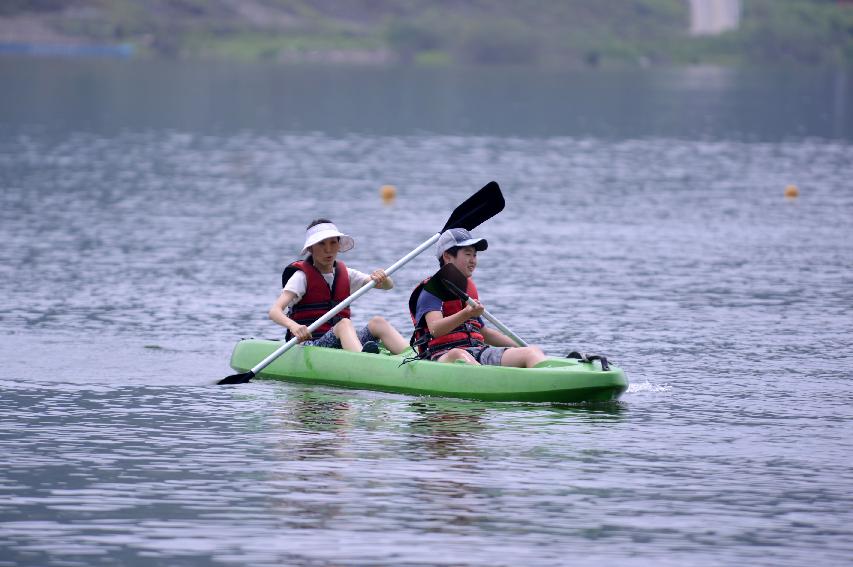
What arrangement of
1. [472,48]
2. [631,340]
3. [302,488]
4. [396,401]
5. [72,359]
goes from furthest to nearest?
[472,48], [631,340], [72,359], [396,401], [302,488]

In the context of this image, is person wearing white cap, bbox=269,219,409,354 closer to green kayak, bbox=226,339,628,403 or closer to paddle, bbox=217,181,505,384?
green kayak, bbox=226,339,628,403

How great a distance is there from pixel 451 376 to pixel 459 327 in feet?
2.01

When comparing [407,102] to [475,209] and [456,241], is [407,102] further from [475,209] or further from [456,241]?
[456,241]

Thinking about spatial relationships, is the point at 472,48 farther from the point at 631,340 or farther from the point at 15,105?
the point at 631,340

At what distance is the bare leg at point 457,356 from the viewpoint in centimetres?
1518

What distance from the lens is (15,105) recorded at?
66375 millimetres

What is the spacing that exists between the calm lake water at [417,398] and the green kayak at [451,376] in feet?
0.50

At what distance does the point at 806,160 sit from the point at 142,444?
36.7m

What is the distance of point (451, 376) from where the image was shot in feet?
49.2

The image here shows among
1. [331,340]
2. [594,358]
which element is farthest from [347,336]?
[594,358]

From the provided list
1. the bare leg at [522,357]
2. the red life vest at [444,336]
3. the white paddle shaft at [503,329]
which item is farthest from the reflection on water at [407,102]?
the bare leg at [522,357]

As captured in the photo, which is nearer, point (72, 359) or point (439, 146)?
point (72, 359)

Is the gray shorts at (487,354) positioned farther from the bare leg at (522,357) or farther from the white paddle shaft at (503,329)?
the white paddle shaft at (503,329)

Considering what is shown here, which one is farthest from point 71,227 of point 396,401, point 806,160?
point 806,160
